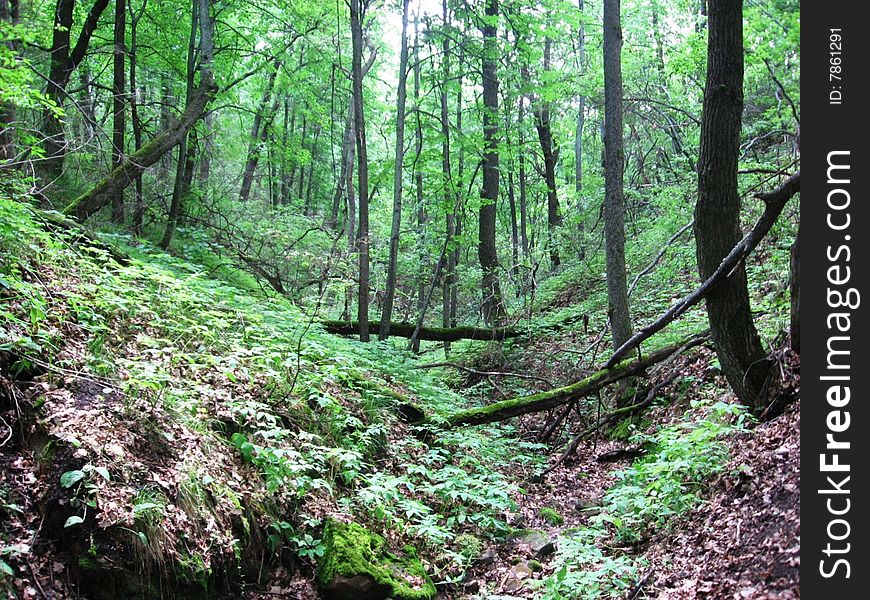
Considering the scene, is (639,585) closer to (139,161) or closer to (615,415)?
(615,415)

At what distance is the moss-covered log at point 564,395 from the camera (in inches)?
317

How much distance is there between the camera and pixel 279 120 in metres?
28.8

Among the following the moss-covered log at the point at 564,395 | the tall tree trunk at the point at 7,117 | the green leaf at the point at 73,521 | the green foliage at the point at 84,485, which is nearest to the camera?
the green leaf at the point at 73,521

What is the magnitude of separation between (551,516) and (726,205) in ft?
12.1

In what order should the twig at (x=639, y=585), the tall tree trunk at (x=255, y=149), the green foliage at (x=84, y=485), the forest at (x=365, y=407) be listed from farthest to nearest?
1. the tall tree trunk at (x=255, y=149)
2. the twig at (x=639, y=585)
3. the forest at (x=365, y=407)
4. the green foliage at (x=84, y=485)

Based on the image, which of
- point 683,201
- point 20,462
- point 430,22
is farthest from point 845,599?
point 430,22

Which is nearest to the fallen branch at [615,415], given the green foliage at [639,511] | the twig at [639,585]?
the green foliage at [639,511]

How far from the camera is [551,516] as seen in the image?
607cm

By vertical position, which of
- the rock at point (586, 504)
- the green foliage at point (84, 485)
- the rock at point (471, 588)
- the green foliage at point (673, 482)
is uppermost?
the green foliage at point (84, 485)

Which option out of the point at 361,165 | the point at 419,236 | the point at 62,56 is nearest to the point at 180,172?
the point at 62,56

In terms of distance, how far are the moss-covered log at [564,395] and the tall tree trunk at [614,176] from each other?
0.82 m

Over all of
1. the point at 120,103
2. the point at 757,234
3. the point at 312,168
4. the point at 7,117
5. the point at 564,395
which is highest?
the point at 312,168

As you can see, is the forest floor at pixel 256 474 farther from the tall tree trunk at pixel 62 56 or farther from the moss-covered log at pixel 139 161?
the tall tree trunk at pixel 62 56

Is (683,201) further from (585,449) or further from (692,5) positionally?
(692,5)
